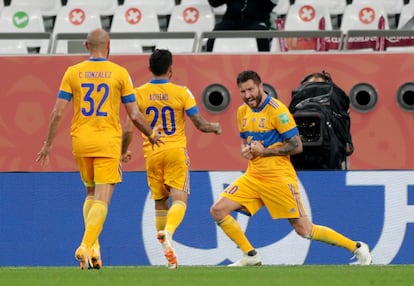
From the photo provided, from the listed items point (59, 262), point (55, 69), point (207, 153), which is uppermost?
point (55, 69)

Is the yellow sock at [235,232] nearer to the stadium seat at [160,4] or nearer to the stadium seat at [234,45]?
the stadium seat at [234,45]

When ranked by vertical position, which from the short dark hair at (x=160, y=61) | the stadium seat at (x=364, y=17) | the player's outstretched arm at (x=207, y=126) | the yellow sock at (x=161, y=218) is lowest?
the yellow sock at (x=161, y=218)

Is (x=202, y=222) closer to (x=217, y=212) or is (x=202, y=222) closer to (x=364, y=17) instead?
(x=217, y=212)

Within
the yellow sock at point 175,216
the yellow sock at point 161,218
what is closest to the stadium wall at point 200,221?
the yellow sock at point 161,218

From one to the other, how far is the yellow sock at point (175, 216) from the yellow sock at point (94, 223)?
29.4 inches

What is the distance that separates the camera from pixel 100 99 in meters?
9.84

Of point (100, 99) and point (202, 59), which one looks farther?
point (202, 59)

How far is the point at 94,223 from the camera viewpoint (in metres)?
9.74

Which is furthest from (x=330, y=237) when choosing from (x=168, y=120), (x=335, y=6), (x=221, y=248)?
(x=335, y=6)

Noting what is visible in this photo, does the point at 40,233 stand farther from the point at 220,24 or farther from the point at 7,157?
the point at 220,24

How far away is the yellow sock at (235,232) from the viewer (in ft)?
36.0

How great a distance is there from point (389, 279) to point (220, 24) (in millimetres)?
6996

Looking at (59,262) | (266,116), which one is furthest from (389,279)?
(59,262)

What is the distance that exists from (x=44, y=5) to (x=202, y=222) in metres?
5.73
